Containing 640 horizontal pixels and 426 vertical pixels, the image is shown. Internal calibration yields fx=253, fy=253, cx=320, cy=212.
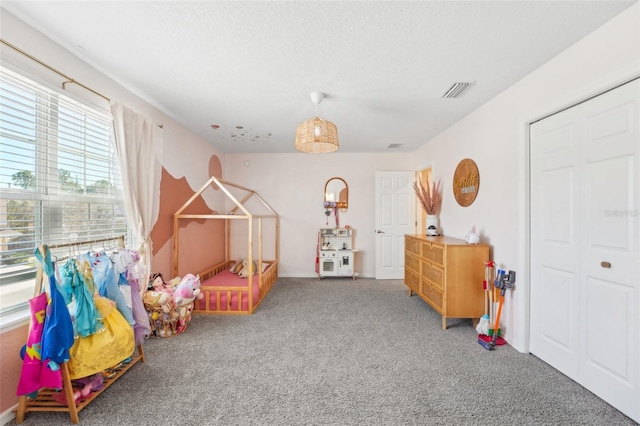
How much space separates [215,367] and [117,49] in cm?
254

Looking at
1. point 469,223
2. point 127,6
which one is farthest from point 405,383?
point 127,6

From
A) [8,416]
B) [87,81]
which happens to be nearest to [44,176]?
[87,81]

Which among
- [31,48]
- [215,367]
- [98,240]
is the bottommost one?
[215,367]

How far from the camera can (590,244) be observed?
5.79ft

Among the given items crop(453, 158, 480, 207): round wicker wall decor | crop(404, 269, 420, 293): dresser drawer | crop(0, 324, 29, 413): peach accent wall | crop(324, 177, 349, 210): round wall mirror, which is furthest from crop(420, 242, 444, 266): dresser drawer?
crop(0, 324, 29, 413): peach accent wall

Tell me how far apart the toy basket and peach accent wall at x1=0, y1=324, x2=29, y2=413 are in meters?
0.94

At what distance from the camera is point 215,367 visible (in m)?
2.05

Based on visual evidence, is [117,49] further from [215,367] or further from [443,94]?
[443,94]

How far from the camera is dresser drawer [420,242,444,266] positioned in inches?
108

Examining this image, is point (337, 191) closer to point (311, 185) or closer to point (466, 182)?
point (311, 185)

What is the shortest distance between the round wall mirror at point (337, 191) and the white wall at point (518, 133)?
2.02 metres

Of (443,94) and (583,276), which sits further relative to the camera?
(443,94)

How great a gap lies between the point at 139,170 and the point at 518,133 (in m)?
3.58

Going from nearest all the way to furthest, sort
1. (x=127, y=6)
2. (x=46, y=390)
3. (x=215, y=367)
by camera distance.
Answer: (x=127, y=6) → (x=46, y=390) → (x=215, y=367)
